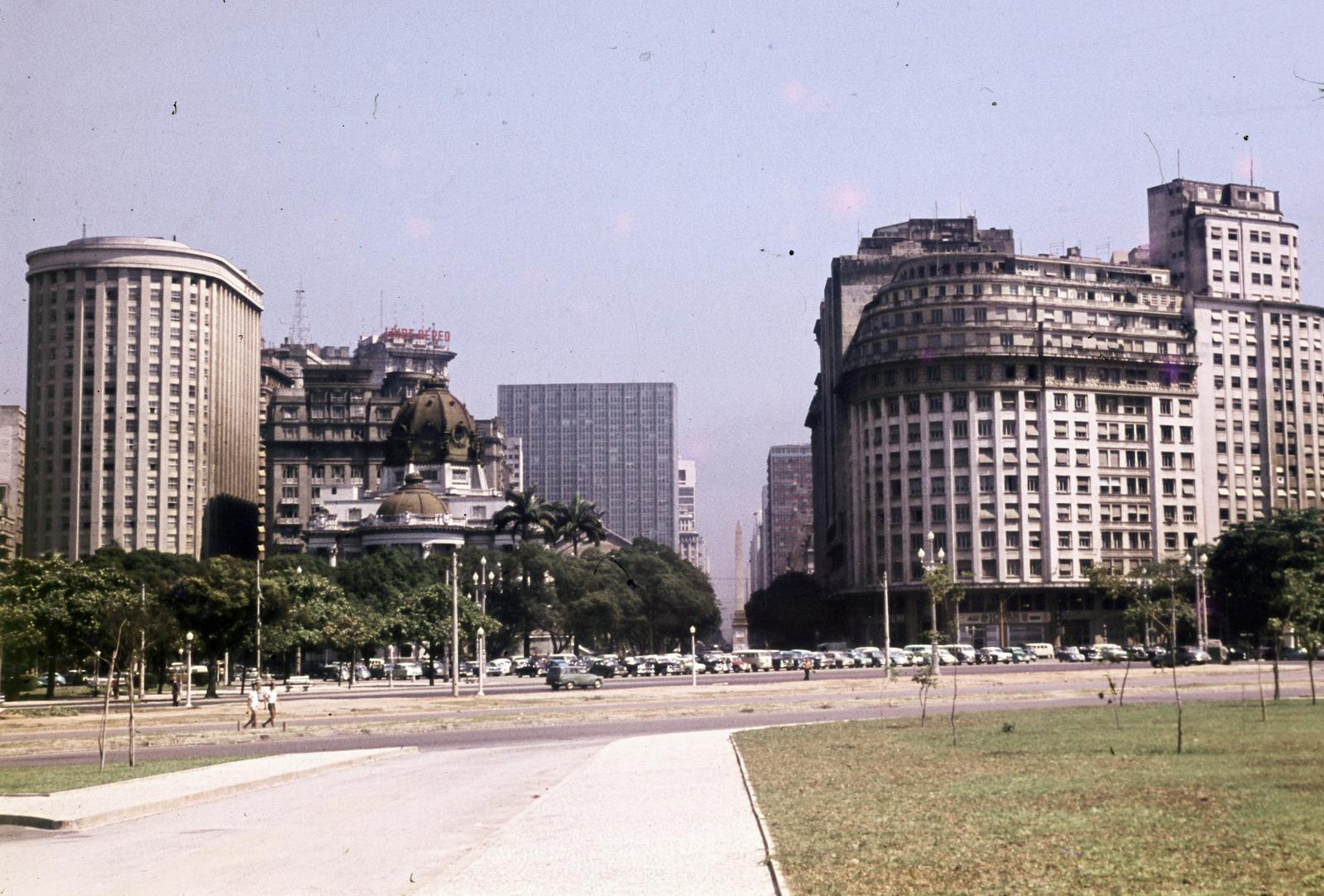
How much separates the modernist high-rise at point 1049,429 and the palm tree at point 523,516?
40.4 m

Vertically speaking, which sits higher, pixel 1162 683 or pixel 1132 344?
pixel 1132 344

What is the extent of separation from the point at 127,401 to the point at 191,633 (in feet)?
442

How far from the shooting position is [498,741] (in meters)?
41.6

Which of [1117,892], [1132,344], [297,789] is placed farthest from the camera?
[1132,344]

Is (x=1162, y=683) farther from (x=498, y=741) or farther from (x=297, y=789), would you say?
(x=297, y=789)

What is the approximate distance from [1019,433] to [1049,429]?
3256mm

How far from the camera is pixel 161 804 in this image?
24.4 m

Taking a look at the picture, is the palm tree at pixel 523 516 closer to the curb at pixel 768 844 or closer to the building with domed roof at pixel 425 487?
the building with domed roof at pixel 425 487

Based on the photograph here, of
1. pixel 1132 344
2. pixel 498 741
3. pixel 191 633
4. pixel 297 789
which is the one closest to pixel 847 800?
pixel 297 789

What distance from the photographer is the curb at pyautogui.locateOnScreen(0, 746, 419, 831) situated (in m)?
22.0

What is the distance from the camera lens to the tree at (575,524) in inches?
7205

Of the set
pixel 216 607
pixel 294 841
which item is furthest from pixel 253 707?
pixel 294 841

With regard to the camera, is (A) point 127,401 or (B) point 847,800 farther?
(A) point 127,401

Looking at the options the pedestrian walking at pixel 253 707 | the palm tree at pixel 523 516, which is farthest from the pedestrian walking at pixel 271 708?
the palm tree at pixel 523 516
